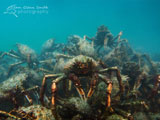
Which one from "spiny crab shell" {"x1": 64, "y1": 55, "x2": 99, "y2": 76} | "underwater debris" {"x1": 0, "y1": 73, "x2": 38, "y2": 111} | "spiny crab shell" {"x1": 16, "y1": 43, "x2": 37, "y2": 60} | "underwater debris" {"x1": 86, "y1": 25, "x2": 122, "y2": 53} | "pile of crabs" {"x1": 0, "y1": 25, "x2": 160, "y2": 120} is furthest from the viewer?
"underwater debris" {"x1": 86, "y1": 25, "x2": 122, "y2": 53}

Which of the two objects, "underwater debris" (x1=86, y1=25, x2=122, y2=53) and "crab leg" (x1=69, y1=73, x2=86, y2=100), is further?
"underwater debris" (x1=86, y1=25, x2=122, y2=53)

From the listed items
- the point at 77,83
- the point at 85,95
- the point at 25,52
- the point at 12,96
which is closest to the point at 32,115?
the point at 77,83

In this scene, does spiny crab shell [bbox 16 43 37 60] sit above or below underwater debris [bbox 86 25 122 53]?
below

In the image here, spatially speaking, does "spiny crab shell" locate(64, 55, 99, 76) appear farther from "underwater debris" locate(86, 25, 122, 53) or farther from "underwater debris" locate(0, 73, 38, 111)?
"underwater debris" locate(86, 25, 122, 53)

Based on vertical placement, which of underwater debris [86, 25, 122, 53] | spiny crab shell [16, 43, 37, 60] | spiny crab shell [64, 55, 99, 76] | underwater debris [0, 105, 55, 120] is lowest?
underwater debris [0, 105, 55, 120]

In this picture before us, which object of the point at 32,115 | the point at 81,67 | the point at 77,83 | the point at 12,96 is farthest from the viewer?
the point at 12,96

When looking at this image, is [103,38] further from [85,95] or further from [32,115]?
[32,115]

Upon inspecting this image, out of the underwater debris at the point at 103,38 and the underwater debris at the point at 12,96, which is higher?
the underwater debris at the point at 103,38

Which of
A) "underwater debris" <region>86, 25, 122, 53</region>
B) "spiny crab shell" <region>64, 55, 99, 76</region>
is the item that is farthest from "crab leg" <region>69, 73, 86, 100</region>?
"underwater debris" <region>86, 25, 122, 53</region>

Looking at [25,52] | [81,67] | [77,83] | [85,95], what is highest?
[25,52]

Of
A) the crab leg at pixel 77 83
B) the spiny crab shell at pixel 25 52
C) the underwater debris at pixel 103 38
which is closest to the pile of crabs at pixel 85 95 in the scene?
the crab leg at pixel 77 83

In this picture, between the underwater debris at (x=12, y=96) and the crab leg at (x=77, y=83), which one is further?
the underwater debris at (x=12, y=96)

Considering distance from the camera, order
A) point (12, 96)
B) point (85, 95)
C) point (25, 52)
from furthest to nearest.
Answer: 1. point (25, 52)
2. point (12, 96)
3. point (85, 95)

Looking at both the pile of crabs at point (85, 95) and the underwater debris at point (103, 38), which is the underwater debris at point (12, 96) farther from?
the underwater debris at point (103, 38)
